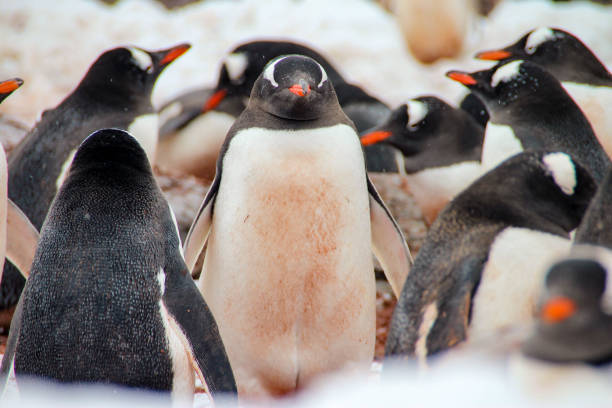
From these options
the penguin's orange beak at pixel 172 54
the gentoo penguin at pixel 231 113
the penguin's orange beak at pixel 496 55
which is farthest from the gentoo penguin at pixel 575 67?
the penguin's orange beak at pixel 172 54

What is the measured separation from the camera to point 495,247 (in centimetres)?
208

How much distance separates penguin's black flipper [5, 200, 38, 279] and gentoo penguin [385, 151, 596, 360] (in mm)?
1422

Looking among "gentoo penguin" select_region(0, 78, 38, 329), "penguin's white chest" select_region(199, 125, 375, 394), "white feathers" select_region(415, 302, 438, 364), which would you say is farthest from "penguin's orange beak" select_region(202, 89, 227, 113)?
"white feathers" select_region(415, 302, 438, 364)

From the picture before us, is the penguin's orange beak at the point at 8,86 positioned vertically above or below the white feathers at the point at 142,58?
above

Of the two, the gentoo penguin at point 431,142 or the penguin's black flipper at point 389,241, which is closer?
the penguin's black flipper at point 389,241

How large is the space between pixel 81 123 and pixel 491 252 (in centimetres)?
218

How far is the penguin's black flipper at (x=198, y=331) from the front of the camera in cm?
226

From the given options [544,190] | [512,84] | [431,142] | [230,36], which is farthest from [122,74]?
[230,36]

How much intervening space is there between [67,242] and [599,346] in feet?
4.37

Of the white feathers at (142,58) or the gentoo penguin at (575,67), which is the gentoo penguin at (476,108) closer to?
the gentoo penguin at (575,67)

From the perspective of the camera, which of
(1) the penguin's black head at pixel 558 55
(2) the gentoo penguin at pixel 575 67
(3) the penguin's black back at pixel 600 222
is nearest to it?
(3) the penguin's black back at pixel 600 222

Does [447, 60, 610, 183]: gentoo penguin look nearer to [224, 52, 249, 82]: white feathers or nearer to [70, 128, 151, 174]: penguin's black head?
[70, 128, 151, 174]: penguin's black head

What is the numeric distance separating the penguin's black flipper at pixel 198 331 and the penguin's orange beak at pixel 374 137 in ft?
5.96

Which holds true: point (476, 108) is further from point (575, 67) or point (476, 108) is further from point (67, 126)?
point (67, 126)
